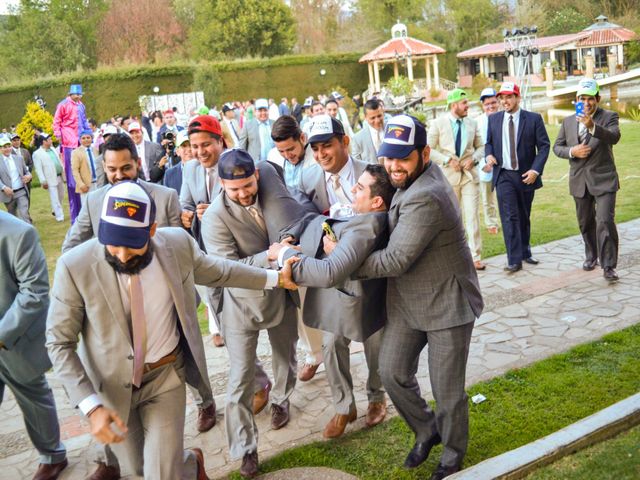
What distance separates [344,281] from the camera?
4.21 m

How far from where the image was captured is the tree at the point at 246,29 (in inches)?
1969

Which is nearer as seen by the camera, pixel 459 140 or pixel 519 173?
pixel 519 173

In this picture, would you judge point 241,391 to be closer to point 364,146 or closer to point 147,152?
point 364,146

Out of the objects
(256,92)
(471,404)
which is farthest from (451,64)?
(471,404)

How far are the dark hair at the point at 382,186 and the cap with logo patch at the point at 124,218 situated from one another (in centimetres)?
146

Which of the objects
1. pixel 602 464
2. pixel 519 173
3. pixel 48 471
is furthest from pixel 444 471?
pixel 519 173

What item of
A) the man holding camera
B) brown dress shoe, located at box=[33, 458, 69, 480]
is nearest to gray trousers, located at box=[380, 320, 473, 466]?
brown dress shoe, located at box=[33, 458, 69, 480]

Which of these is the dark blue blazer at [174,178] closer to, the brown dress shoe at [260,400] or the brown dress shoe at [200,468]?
the brown dress shoe at [260,400]

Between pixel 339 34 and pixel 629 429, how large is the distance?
65559 millimetres

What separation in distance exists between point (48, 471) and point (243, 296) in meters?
1.88

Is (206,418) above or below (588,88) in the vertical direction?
Result: below

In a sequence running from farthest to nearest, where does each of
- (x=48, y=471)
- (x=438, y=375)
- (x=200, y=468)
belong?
(x=48, y=471) → (x=200, y=468) → (x=438, y=375)

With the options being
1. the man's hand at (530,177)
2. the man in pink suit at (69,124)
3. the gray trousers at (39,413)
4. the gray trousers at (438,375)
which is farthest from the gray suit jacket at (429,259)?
the man in pink suit at (69,124)

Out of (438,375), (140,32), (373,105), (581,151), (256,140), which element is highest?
(140,32)
